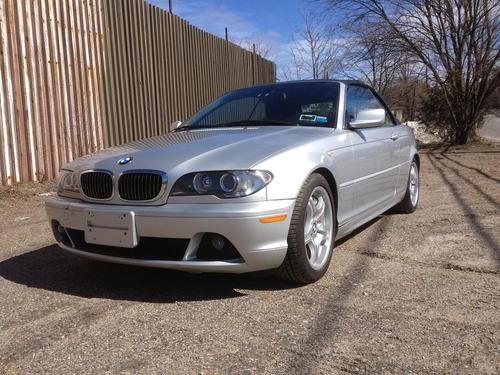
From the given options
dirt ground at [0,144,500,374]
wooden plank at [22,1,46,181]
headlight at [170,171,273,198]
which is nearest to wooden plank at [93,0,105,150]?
wooden plank at [22,1,46,181]

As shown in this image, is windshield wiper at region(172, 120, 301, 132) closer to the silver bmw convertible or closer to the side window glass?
the silver bmw convertible

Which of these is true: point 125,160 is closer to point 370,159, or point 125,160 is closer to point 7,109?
point 370,159

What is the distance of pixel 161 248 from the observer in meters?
3.28

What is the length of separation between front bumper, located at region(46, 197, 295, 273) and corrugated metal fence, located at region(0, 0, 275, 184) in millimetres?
5011

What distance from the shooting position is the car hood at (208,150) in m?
3.20

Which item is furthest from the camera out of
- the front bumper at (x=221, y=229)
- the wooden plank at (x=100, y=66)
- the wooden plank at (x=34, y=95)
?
the wooden plank at (x=100, y=66)

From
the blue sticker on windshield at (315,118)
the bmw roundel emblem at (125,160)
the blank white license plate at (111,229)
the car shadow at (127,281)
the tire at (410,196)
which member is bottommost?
the car shadow at (127,281)

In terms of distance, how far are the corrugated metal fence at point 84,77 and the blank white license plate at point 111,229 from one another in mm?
4588

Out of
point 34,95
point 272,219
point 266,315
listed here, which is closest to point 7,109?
point 34,95

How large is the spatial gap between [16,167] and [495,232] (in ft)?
20.3

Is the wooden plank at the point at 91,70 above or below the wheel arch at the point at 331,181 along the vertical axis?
above

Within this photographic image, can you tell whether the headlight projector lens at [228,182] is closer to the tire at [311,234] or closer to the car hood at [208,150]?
the car hood at [208,150]

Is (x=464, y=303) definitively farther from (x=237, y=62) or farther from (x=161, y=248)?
(x=237, y=62)

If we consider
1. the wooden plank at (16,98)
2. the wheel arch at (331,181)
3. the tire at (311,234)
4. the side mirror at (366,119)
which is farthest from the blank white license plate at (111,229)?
the wooden plank at (16,98)
